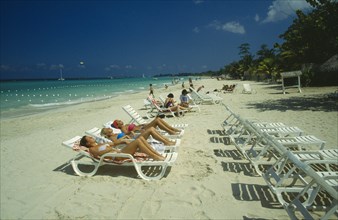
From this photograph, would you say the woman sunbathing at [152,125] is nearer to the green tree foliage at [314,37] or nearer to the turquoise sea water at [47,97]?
the green tree foliage at [314,37]

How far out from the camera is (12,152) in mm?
6602

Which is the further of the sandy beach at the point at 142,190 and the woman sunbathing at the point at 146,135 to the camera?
the woman sunbathing at the point at 146,135

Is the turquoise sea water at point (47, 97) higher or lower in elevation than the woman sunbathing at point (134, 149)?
lower

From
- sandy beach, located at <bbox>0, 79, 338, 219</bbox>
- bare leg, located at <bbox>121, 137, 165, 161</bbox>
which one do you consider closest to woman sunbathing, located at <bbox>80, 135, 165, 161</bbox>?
bare leg, located at <bbox>121, 137, 165, 161</bbox>

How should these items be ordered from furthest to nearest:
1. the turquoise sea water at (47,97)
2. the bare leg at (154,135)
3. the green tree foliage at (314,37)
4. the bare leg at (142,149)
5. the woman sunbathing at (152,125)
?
1. the turquoise sea water at (47,97)
2. the green tree foliage at (314,37)
3. the woman sunbathing at (152,125)
4. the bare leg at (154,135)
5. the bare leg at (142,149)

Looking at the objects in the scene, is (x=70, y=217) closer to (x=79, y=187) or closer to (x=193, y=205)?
(x=79, y=187)

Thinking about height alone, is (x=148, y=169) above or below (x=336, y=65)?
below

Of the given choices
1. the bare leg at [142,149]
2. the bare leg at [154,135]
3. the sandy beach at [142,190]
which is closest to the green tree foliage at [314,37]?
the sandy beach at [142,190]

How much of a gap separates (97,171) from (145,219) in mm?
1895

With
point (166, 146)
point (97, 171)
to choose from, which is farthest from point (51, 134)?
point (166, 146)

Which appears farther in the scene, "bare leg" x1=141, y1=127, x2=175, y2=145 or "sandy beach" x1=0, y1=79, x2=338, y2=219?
"bare leg" x1=141, y1=127, x2=175, y2=145

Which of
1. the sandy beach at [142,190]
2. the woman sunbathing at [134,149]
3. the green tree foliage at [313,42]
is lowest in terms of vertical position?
the sandy beach at [142,190]

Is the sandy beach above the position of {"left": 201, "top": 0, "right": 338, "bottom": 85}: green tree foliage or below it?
below

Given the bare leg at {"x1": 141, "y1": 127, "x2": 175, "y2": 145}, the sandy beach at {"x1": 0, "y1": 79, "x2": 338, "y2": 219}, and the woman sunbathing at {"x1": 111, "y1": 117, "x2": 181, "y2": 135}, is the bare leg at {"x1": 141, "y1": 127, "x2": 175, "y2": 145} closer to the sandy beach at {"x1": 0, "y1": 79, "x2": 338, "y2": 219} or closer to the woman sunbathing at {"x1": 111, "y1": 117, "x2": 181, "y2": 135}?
the sandy beach at {"x1": 0, "y1": 79, "x2": 338, "y2": 219}
